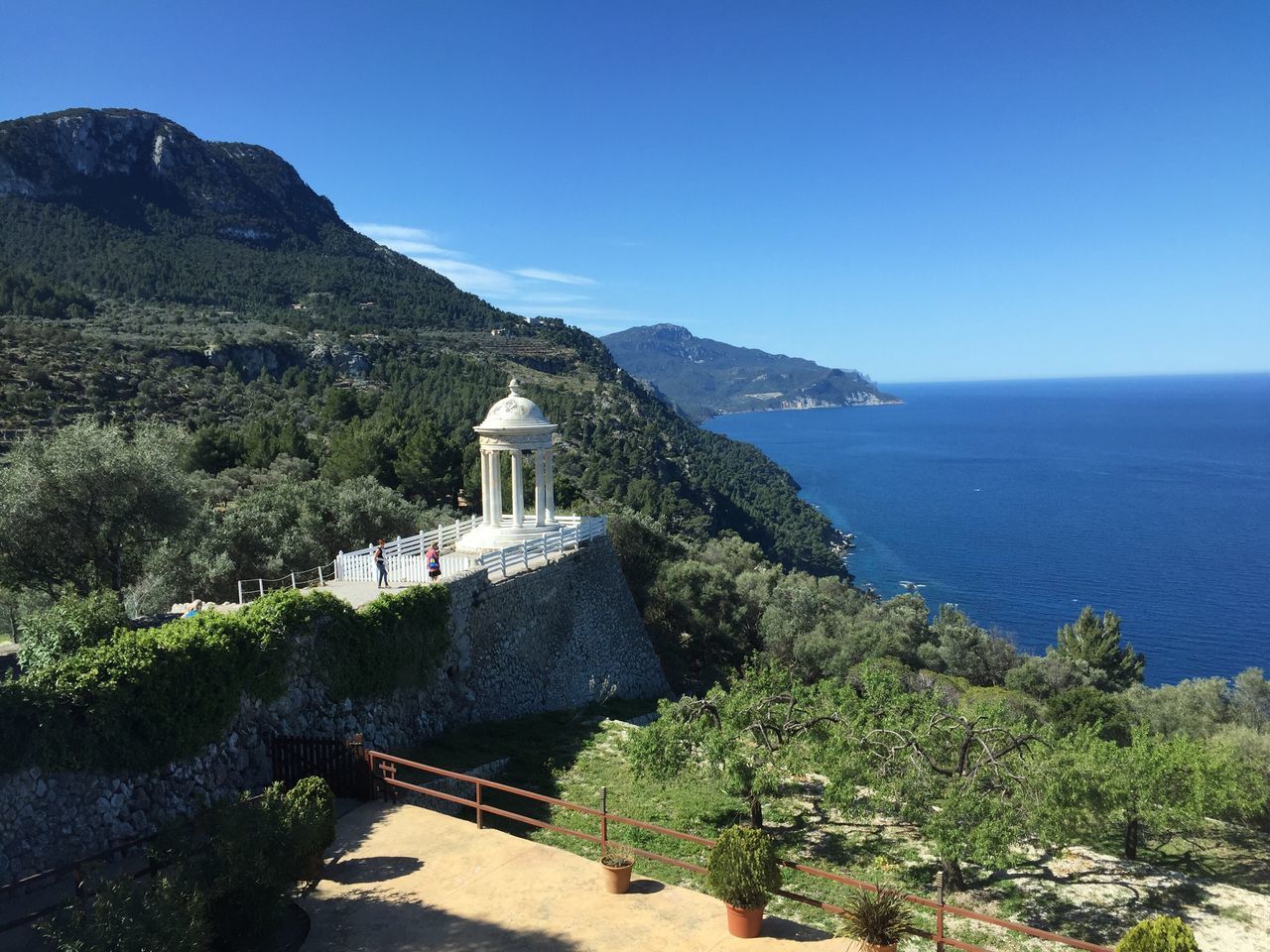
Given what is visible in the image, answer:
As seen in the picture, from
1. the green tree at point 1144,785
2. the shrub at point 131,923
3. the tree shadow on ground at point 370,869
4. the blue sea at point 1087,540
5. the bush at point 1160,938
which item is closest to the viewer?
the shrub at point 131,923

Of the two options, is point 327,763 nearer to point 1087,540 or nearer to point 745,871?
point 745,871

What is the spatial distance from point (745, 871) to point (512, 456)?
15.4 m

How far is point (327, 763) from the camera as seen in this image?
11758mm

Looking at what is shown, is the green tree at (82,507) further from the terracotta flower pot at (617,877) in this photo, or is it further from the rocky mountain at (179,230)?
the rocky mountain at (179,230)

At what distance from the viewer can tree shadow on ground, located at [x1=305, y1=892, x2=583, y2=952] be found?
25.9 feet

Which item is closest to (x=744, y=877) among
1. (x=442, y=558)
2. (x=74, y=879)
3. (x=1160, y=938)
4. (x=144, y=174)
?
(x=1160, y=938)

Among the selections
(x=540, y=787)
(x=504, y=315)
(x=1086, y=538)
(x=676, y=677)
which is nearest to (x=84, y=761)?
(x=540, y=787)

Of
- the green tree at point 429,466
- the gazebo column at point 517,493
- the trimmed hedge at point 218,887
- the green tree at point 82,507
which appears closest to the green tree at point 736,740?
the trimmed hedge at point 218,887

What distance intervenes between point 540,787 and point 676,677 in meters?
17.3

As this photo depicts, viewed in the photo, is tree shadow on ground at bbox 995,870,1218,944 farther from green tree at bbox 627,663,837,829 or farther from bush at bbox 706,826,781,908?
bush at bbox 706,826,781,908

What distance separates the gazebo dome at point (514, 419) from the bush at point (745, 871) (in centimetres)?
1525

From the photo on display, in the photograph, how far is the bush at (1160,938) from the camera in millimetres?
6172

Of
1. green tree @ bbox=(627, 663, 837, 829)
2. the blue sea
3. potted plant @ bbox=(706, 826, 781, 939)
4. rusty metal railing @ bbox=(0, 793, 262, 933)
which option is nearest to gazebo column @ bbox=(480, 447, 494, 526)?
green tree @ bbox=(627, 663, 837, 829)

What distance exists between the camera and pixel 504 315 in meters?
124
